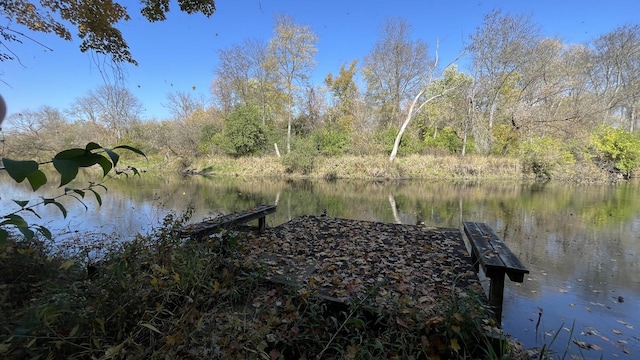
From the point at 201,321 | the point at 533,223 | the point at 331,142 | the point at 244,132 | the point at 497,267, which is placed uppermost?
the point at 244,132

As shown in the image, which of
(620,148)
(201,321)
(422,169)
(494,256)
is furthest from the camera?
(422,169)

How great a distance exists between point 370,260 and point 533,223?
5.90 metres

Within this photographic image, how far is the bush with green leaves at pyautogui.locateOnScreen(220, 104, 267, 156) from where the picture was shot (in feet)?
74.9

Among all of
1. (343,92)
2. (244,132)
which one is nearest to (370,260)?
(244,132)

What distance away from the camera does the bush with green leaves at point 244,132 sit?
22.8 meters

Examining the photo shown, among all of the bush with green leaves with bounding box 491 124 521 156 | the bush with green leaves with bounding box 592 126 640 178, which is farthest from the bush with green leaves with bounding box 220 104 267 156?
the bush with green leaves with bounding box 592 126 640 178

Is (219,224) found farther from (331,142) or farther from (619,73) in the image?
(619,73)

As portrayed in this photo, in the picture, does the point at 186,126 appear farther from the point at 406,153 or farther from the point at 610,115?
the point at 610,115

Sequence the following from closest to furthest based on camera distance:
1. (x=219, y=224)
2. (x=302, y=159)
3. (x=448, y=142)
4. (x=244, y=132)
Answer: (x=219, y=224), (x=302, y=159), (x=448, y=142), (x=244, y=132)

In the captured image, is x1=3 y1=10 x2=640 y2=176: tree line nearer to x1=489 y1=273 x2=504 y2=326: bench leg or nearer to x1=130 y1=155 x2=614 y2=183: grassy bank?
x1=130 y1=155 x2=614 y2=183: grassy bank

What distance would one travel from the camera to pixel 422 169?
19.1m

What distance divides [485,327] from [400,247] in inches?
85.3

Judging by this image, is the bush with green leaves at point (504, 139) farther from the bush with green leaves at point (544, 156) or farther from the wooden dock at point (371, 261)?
the wooden dock at point (371, 261)

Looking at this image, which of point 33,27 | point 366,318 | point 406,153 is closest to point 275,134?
point 406,153
